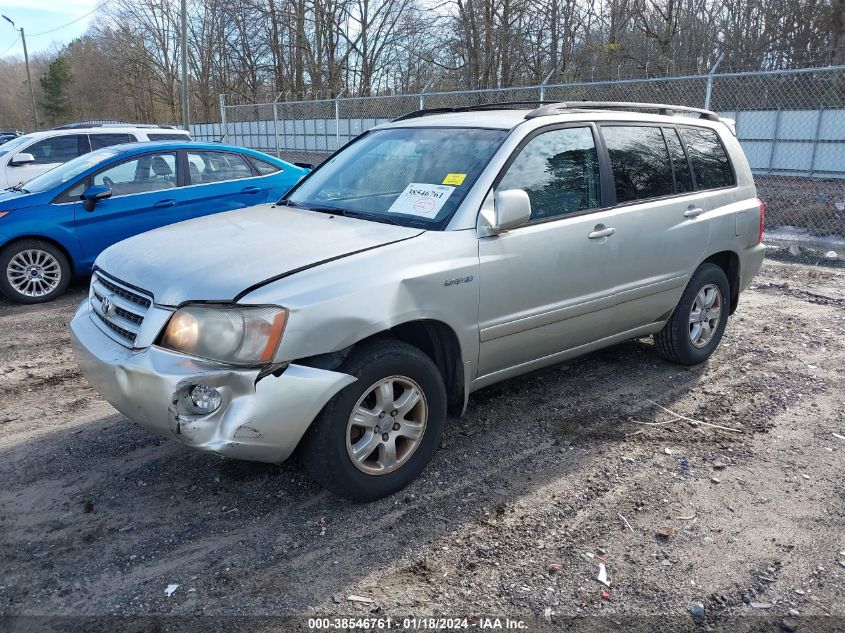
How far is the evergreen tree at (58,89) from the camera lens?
190 ft

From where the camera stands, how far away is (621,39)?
2159 centimetres

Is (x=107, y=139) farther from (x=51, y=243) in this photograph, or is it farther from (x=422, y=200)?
(x=422, y=200)

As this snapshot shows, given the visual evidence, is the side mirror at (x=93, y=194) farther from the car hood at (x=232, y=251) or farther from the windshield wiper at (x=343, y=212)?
the car hood at (x=232, y=251)

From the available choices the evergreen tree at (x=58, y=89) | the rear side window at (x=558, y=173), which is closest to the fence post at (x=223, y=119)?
the rear side window at (x=558, y=173)

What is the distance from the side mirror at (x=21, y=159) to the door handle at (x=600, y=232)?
34.3 feet

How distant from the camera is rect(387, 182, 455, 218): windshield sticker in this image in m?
3.74

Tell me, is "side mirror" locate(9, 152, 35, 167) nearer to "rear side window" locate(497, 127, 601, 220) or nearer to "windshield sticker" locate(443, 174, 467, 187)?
"windshield sticker" locate(443, 174, 467, 187)

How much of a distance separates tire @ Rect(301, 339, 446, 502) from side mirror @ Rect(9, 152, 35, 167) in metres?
10.4

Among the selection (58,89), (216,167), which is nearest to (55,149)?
(216,167)

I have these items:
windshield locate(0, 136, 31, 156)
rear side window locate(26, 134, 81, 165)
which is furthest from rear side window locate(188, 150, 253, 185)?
windshield locate(0, 136, 31, 156)

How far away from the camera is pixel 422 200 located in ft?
12.5

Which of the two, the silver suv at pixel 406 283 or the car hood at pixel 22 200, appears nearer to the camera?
the silver suv at pixel 406 283

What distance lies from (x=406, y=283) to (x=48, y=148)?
418 inches

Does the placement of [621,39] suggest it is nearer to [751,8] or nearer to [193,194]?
[751,8]
